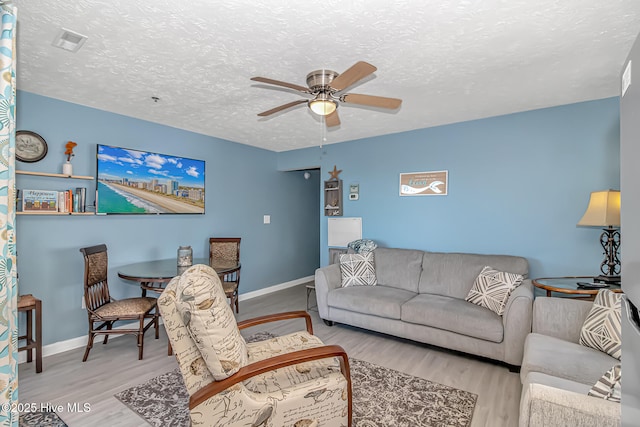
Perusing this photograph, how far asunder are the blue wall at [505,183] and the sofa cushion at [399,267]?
0.33 m

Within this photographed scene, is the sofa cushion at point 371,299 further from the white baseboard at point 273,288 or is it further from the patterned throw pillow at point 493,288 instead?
the white baseboard at point 273,288

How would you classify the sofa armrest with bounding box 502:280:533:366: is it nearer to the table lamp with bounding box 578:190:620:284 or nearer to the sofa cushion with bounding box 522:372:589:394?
the table lamp with bounding box 578:190:620:284

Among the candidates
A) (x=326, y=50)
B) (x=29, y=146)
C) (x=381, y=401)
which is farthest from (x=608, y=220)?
(x=29, y=146)

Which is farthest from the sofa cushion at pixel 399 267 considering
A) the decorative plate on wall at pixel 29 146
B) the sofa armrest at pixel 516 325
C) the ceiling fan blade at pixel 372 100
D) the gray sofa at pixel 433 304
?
the decorative plate on wall at pixel 29 146

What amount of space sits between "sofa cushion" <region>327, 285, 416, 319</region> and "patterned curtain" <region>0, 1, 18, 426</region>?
2699 millimetres

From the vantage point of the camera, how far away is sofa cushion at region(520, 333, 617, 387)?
5.76 ft

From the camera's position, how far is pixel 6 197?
142 centimetres

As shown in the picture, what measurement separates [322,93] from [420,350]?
2611mm

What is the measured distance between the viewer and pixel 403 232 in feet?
14.0

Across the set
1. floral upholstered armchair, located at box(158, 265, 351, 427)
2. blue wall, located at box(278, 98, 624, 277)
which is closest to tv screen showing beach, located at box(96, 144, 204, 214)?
blue wall, located at box(278, 98, 624, 277)

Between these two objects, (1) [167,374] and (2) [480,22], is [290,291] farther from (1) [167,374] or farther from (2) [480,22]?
(2) [480,22]

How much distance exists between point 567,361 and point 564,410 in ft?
2.80

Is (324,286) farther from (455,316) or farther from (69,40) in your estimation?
(69,40)

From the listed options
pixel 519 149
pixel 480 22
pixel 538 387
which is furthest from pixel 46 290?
pixel 519 149
